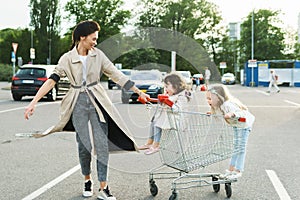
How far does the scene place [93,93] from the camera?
199 inches

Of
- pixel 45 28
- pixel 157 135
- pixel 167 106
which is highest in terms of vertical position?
pixel 45 28

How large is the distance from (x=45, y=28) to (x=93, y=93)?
7855 cm

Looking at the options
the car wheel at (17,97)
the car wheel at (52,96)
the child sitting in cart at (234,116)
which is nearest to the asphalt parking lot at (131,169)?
the child sitting in cart at (234,116)

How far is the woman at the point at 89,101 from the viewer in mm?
5051

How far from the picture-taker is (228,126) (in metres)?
5.08

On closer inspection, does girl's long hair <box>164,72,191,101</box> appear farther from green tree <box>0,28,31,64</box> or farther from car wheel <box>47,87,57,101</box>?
green tree <box>0,28,31,64</box>

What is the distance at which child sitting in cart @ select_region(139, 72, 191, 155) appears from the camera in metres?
5.00

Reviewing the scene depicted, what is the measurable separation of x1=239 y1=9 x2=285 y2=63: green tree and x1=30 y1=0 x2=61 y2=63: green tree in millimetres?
29298

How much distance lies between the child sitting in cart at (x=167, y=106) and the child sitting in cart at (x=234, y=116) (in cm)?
28

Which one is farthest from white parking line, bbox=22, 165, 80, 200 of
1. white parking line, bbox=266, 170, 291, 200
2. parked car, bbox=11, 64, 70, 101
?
parked car, bbox=11, 64, 70, 101

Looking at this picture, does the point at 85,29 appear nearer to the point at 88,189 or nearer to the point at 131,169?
the point at 88,189

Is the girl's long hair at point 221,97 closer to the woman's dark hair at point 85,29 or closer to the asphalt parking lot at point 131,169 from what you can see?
the asphalt parking lot at point 131,169

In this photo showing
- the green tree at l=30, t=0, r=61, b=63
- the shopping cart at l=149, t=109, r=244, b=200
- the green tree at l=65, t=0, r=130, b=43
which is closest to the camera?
the shopping cart at l=149, t=109, r=244, b=200

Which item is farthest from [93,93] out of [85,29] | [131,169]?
[131,169]
